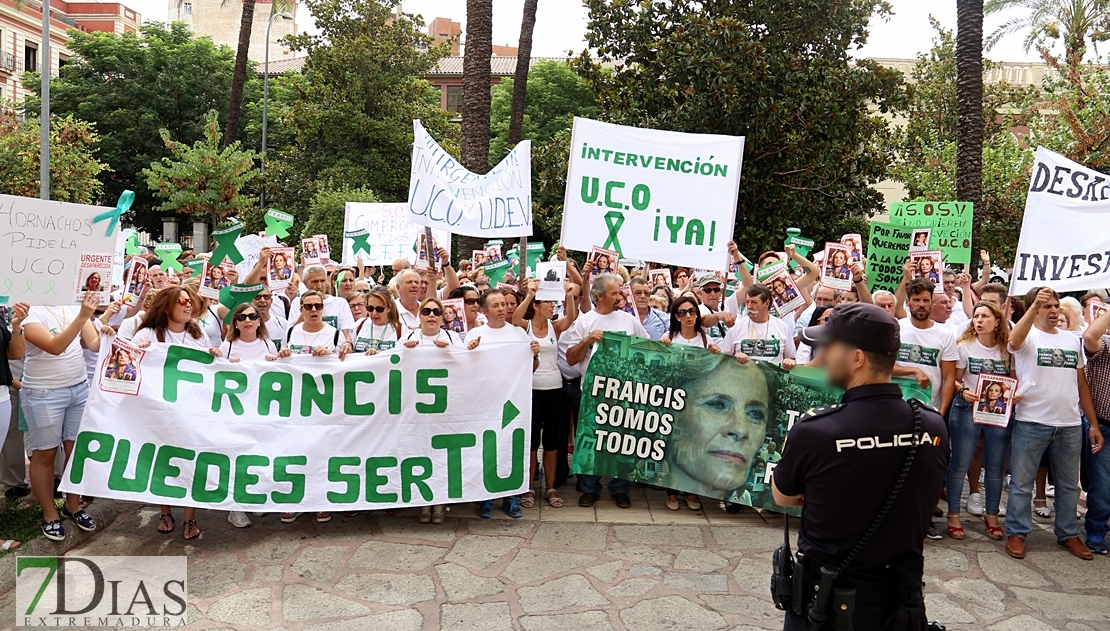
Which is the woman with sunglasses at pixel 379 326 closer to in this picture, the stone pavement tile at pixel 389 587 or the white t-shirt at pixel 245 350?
the white t-shirt at pixel 245 350

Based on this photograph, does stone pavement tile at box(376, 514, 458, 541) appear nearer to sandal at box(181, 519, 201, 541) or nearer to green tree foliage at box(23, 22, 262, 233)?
sandal at box(181, 519, 201, 541)

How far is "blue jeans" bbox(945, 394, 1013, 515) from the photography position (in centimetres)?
643

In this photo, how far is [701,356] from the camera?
6.86 meters

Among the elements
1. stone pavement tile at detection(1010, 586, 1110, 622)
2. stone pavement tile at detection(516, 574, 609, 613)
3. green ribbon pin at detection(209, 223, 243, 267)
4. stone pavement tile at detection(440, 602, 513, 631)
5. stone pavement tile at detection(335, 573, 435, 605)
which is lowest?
stone pavement tile at detection(335, 573, 435, 605)

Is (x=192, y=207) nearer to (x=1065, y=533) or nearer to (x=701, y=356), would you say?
(x=701, y=356)

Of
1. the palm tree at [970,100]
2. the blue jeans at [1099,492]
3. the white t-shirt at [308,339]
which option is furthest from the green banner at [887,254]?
the white t-shirt at [308,339]

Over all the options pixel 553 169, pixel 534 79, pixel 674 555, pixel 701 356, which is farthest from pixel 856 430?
pixel 534 79

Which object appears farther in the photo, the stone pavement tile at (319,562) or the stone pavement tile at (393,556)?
the stone pavement tile at (393,556)

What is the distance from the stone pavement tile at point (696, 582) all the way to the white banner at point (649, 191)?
2561 millimetres

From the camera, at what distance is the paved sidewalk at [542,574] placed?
16.2 ft

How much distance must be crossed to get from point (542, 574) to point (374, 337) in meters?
2.23

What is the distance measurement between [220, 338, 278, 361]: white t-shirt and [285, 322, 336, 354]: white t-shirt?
17cm

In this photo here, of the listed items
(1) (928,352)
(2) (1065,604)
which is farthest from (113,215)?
(2) (1065,604)

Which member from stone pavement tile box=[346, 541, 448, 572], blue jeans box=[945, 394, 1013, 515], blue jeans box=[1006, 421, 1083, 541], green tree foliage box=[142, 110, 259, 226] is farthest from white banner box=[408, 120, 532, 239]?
green tree foliage box=[142, 110, 259, 226]
